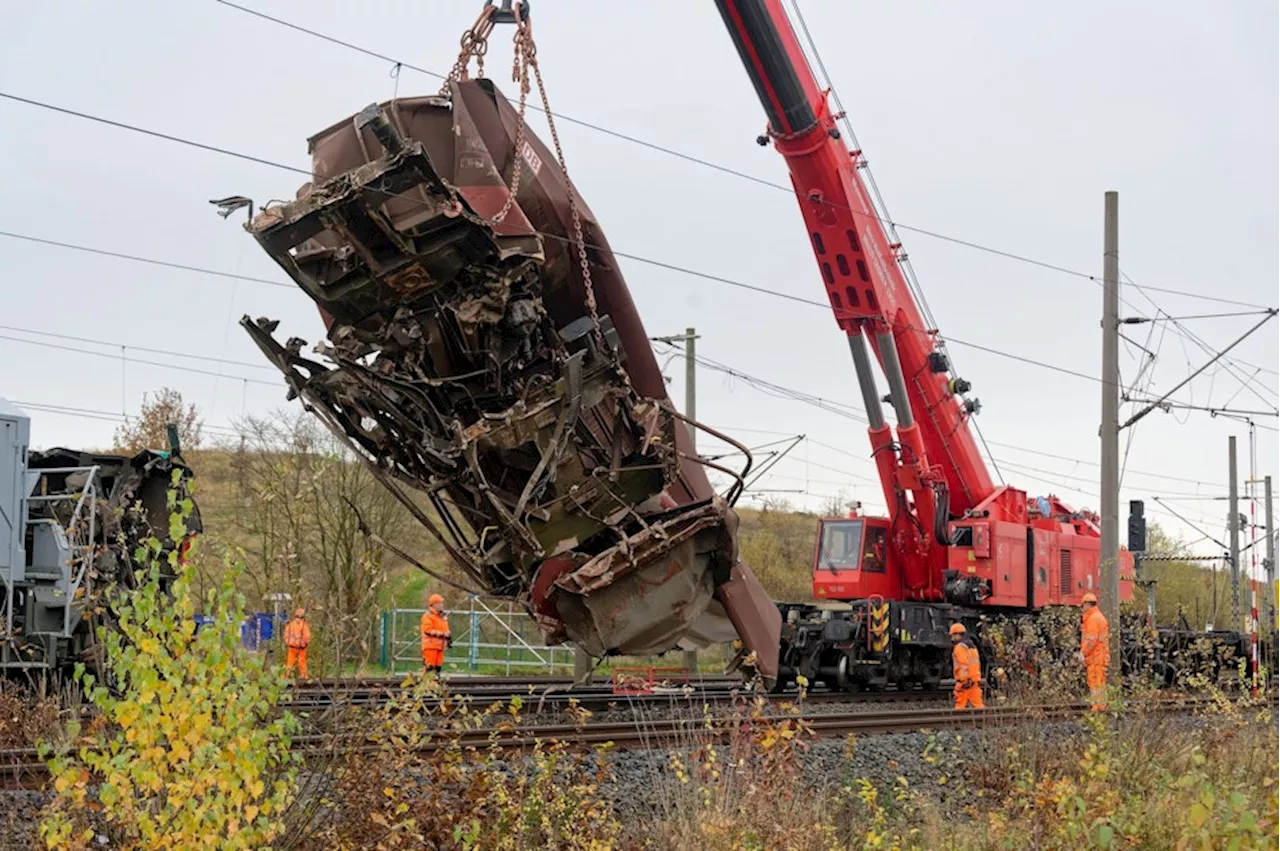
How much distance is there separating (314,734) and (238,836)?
159 centimetres

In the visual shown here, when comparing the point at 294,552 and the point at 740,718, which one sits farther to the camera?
the point at 740,718

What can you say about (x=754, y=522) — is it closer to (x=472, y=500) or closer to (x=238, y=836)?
(x=472, y=500)

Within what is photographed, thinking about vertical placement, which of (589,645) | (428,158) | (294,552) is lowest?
(589,645)

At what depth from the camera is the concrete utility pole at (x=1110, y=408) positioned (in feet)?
49.0

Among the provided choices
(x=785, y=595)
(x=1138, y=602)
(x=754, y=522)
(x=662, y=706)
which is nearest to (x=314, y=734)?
(x=662, y=706)

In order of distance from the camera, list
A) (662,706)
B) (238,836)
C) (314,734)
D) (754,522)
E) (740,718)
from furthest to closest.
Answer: (754,522)
(662,706)
(740,718)
(314,734)
(238,836)

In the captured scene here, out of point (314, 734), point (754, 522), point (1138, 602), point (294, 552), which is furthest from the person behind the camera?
point (754, 522)

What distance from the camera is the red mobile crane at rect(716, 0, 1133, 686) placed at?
1460 centimetres

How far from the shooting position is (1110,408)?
16.4m

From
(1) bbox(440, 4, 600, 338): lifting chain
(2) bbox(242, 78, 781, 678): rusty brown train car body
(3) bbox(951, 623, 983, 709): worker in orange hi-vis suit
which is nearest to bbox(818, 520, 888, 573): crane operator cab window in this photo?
(3) bbox(951, 623, 983, 709): worker in orange hi-vis suit

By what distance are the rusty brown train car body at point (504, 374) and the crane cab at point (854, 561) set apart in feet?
27.5

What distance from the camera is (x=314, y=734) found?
21.1 feet

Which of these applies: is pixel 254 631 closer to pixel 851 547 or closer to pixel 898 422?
pixel 898 422

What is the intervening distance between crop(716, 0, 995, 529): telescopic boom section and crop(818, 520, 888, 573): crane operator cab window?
0.69 metres
